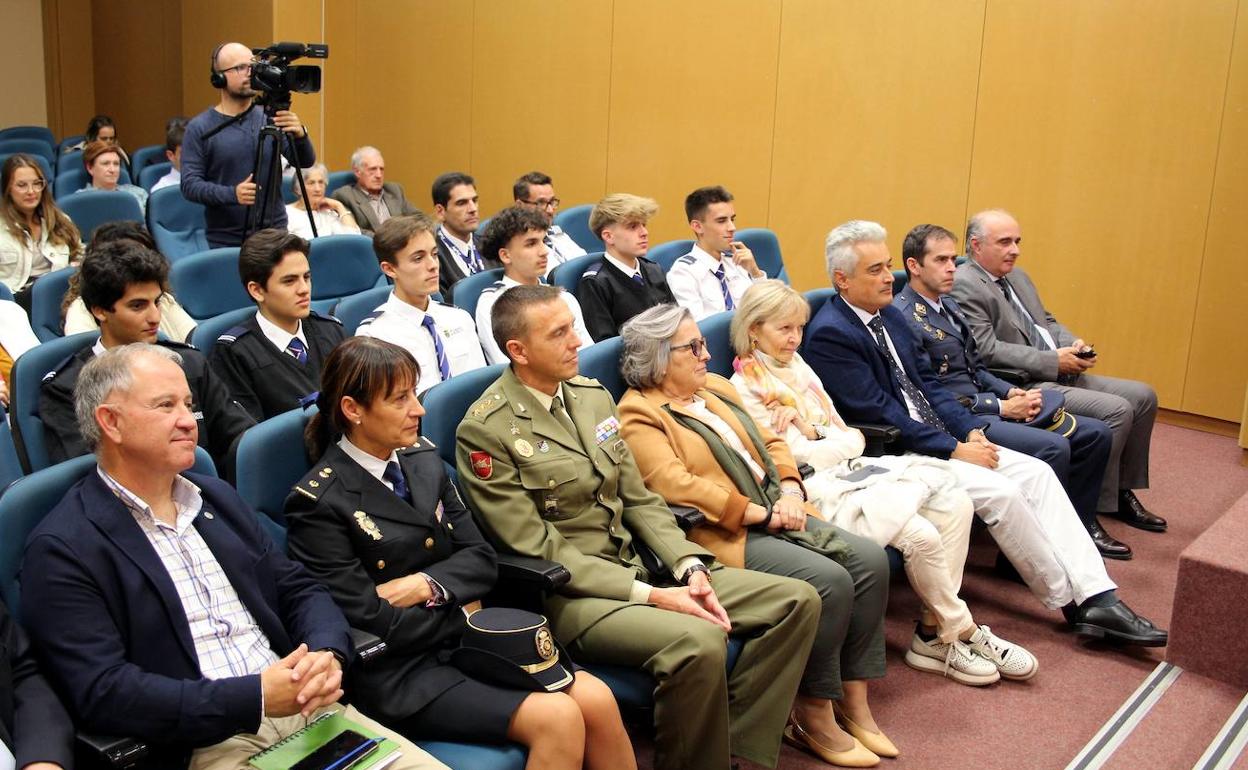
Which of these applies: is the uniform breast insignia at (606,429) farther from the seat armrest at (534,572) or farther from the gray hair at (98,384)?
the gray hair at (98,384)

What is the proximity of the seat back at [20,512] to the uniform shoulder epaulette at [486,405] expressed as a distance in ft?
2.91

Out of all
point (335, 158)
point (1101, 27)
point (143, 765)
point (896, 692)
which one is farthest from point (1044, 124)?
point (335, 158)

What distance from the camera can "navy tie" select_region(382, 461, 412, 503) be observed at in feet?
7.64

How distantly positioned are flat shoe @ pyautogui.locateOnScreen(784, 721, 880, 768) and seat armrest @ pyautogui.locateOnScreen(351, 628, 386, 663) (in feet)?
3.96

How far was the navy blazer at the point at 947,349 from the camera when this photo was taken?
4.07m

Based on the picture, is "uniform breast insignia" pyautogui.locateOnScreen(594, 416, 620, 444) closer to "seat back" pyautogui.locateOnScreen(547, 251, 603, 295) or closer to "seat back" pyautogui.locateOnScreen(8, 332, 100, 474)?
"seat back" pyautogui.locateOnScreen(8, 332, 100, 474)

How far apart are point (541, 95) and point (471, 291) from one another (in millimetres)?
4558

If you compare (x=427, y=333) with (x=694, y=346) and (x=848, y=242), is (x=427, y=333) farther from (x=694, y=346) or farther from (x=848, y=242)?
(x=848, y=242)

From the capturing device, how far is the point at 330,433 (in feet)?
7.73

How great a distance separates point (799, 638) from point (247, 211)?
3286 millimetres

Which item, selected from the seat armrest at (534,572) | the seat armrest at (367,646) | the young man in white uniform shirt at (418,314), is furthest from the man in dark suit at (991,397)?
the seat armrest at (367,646)

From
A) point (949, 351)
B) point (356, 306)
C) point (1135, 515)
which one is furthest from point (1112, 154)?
point (356, 306)

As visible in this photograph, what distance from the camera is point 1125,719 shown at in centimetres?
295

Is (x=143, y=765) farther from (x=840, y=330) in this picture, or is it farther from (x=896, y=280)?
(x=896, y=280)
